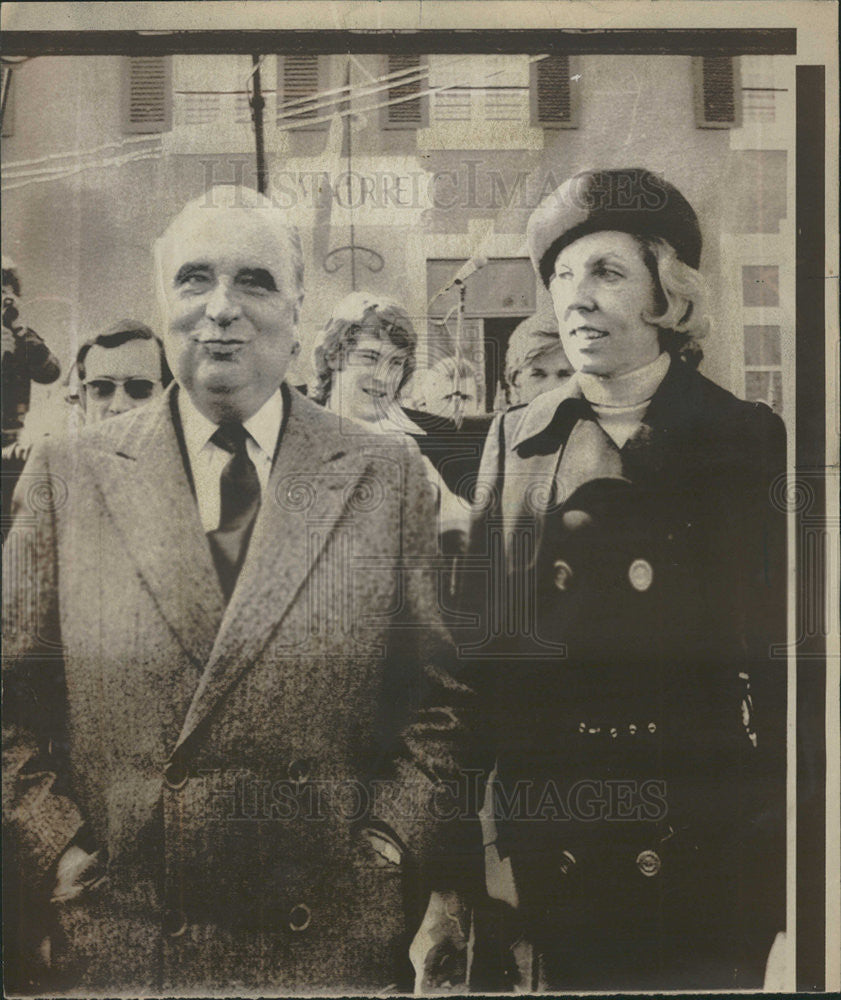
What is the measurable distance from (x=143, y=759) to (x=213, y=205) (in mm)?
1793

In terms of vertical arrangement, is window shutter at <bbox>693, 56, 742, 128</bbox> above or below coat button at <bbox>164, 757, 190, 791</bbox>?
above

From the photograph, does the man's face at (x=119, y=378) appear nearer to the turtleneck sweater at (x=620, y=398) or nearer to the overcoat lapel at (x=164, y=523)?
the overcoat lapel at (x=164, y=523)

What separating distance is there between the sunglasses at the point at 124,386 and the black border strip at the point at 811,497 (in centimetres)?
212

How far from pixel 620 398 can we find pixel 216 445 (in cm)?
133

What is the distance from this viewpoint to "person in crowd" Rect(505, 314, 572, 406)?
2.53 m

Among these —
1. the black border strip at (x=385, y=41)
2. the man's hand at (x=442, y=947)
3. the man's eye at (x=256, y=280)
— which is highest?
the black border strip at (x=385, y=41)

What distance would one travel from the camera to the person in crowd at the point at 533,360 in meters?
2.53

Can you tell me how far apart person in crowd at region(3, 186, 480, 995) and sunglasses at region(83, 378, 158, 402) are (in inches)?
2.4

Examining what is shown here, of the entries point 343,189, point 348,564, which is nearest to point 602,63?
point 343,189

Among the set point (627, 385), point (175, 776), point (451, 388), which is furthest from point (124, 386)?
point (627, 385)

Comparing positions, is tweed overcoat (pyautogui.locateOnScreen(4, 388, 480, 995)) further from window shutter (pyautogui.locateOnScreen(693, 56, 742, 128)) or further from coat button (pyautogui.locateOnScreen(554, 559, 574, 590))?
window shutter (pyautogui.locateOnScreen(693, 56, 742, 128))

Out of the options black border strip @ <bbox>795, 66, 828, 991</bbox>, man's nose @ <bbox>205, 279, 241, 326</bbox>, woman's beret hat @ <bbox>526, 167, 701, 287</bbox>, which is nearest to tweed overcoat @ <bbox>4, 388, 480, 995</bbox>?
man's nose @ <bbox>205, 279, 241, 326</bbox>

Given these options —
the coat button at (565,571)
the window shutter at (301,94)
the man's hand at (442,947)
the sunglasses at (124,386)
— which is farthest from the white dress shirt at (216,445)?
the man's hand at (442,947)

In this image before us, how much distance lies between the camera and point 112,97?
8.29ft
